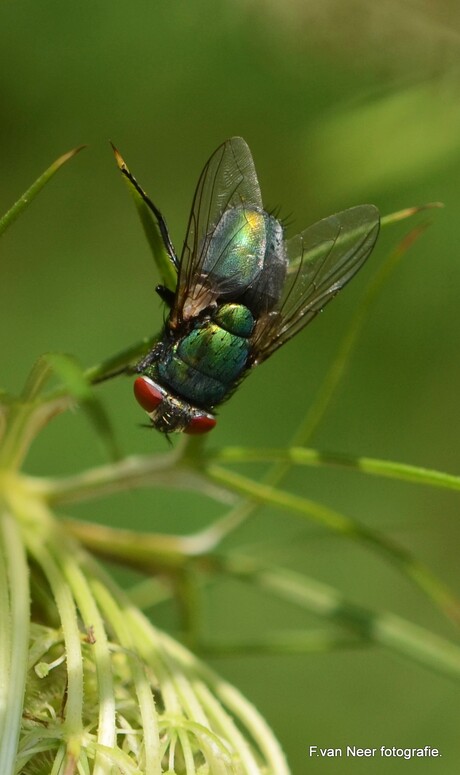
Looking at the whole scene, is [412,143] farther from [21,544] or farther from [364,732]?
[364,732]

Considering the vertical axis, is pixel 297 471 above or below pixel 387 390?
below

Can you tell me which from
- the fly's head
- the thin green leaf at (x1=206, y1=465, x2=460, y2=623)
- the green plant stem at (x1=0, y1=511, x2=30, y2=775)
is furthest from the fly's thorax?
the green plant stem at (x1=0, y1=511, x2=30, y2=775)

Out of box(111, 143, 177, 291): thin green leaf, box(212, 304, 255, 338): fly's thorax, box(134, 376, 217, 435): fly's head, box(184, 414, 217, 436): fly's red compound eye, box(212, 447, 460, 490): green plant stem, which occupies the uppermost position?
box(111, 143, 177, 291): thin green leaf

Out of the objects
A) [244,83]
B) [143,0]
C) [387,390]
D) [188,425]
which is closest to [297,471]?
[387,390]

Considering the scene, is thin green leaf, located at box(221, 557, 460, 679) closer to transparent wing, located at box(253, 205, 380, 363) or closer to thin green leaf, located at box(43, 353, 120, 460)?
transparent wing, located at box(253, 205, 380, 363)

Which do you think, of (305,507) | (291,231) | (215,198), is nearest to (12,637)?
(305,507)

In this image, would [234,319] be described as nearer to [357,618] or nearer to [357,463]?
[357,463]

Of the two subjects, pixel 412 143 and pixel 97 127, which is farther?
pixel 97 127

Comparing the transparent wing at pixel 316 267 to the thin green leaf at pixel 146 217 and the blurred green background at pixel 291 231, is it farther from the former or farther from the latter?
the blurred green background at pixel 291 231
